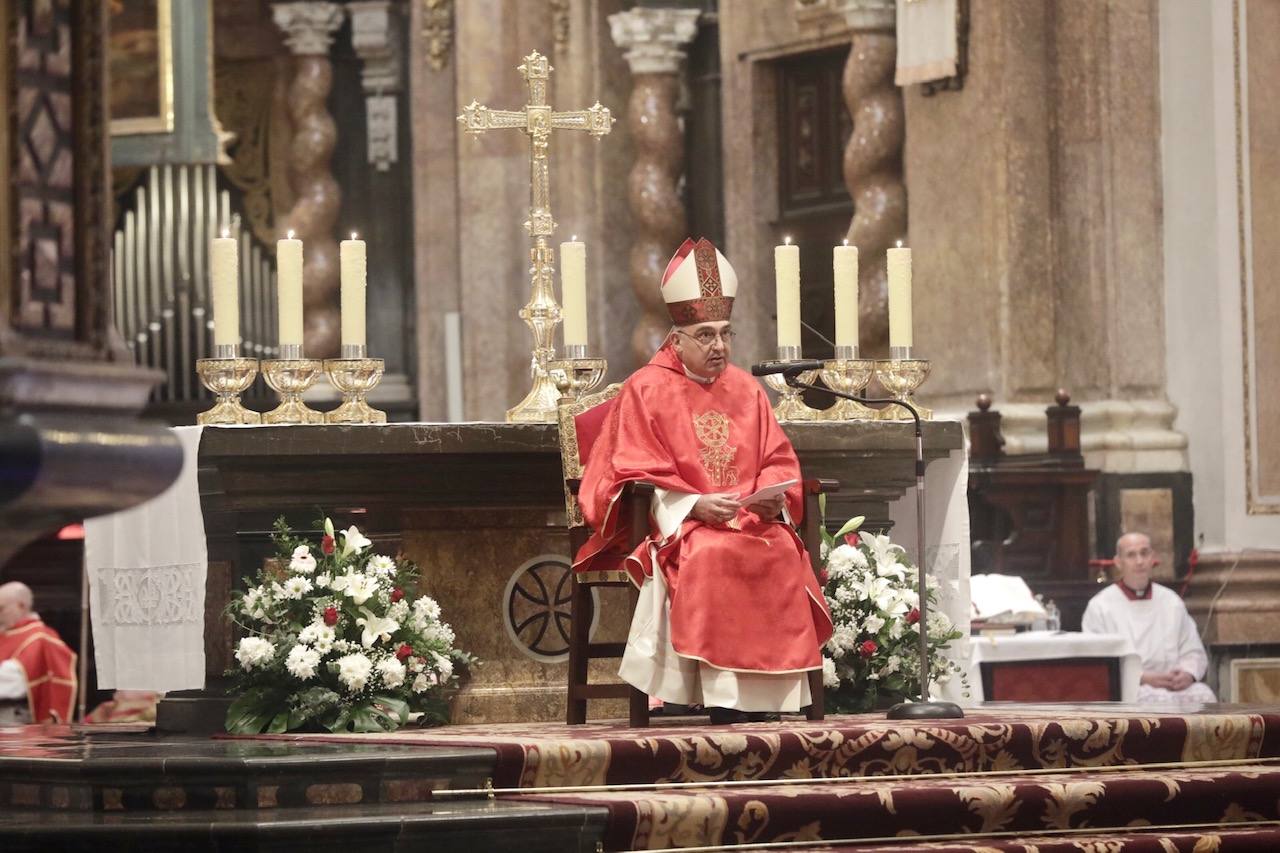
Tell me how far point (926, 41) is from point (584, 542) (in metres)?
4.56

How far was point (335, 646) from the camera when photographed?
705 centimetres

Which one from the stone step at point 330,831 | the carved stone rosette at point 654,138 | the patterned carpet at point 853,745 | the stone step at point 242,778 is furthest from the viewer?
the carved stone rosette at point 654,138

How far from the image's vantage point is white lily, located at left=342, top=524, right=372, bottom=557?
7250 millimetres

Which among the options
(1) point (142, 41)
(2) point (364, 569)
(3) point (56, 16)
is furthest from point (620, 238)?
(3) point (56, 16)

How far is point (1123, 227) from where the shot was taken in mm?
10688

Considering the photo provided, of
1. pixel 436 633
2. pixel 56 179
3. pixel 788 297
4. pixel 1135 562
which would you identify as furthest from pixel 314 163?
pixel 56 179

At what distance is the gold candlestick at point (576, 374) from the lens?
7.75 metres

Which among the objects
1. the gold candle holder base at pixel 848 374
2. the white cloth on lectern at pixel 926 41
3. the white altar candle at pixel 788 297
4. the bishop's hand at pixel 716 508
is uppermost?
the white cloth on lectern at pixel 926 41

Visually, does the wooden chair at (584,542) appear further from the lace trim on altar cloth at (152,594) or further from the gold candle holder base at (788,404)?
the lace trim on altar cloth at (152,594)

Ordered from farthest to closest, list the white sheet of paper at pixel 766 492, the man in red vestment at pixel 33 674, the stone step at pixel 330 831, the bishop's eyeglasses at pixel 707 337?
the man in red vestment at pixel 33 674
the bishop's eyeglasses at pixel 707 337
the white sheet of paper at pixel 766 492
the stone step at pixel 330 831

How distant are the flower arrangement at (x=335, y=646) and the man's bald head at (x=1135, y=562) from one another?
3609mm

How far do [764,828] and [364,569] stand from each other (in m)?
1.86

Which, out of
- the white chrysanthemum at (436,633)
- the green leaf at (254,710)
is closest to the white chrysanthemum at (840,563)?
the white chrysanthemum at (436,633)

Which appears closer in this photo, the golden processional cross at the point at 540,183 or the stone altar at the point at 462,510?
the stone altar at the point at 462,510
